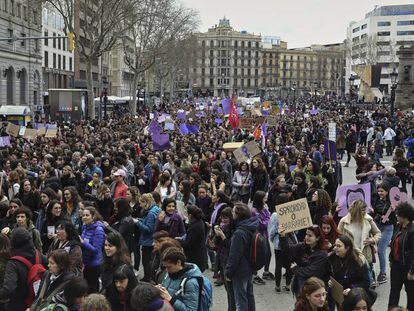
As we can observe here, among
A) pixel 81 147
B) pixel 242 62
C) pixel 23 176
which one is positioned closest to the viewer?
pixel 23 176

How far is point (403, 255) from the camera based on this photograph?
6535mm

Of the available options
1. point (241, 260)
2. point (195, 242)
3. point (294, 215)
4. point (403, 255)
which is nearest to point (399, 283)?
point (403, 255)

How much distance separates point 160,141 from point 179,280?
12.6 meters

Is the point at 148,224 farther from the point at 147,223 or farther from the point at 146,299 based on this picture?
the point at 146,299

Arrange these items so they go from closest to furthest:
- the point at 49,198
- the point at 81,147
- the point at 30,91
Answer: the point at 49,198 < the point at 81,147 < the point at 30,91

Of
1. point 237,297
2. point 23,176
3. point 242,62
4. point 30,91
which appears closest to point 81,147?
point 23,176

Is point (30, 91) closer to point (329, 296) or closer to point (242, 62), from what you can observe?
point (329, 296)

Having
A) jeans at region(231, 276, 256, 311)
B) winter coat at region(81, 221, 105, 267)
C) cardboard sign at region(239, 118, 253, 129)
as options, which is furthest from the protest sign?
cardboard sign at region(239, 118, 253, 129)

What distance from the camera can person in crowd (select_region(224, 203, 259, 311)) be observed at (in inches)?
253

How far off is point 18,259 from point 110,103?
52010 mm

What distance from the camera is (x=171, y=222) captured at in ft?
25.0

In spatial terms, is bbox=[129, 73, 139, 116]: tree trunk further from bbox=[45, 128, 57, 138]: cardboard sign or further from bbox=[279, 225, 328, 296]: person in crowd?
bbox=[279, 225, 328, 296]: person in crowd

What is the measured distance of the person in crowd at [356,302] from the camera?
4.46m

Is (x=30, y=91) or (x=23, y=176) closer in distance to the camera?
(x=23, y=176)
